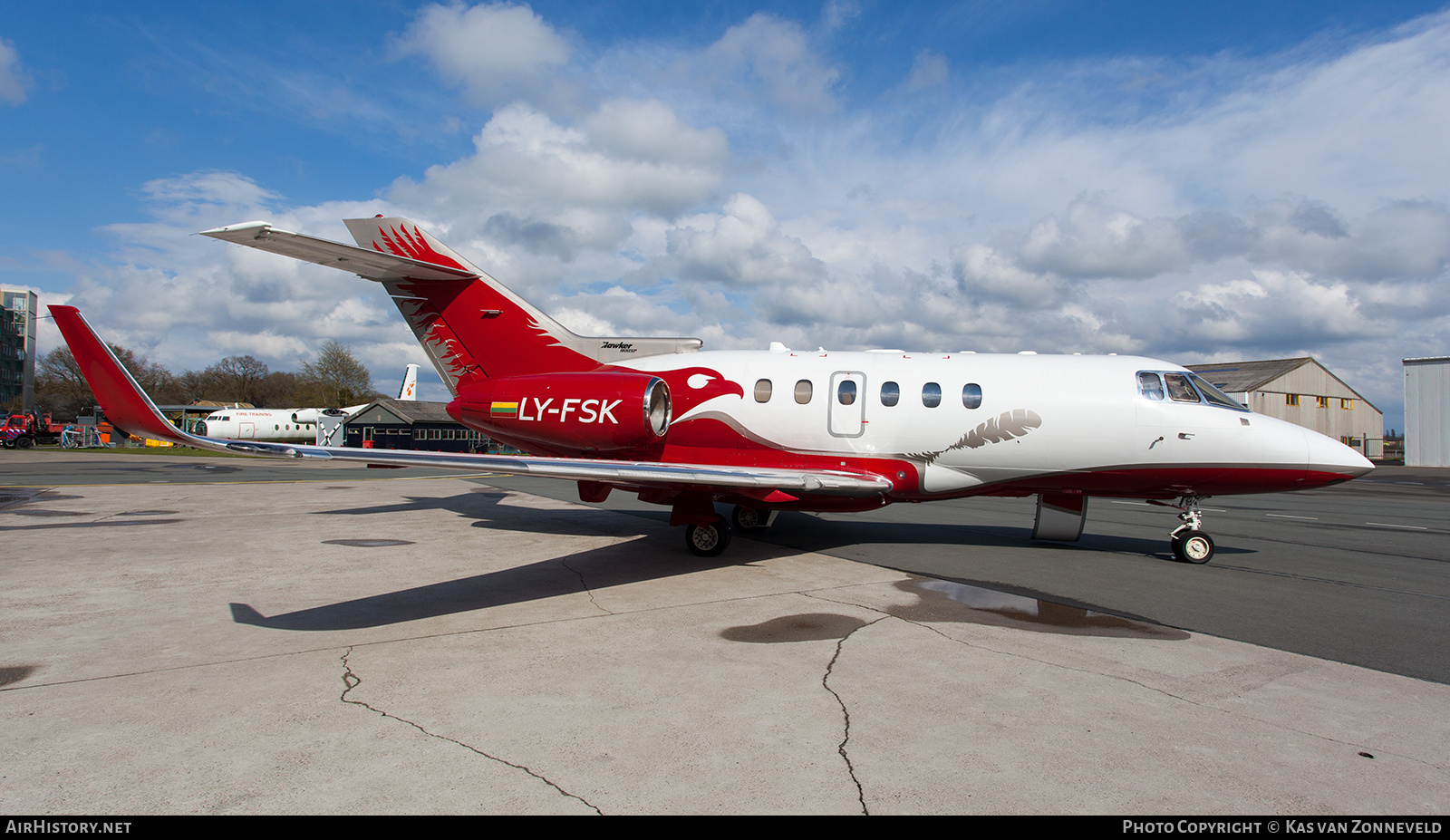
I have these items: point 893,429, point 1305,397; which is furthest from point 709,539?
point 1305,397

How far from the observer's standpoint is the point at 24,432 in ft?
149

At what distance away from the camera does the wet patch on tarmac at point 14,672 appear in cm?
476

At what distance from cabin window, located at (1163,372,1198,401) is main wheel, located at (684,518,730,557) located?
687cm

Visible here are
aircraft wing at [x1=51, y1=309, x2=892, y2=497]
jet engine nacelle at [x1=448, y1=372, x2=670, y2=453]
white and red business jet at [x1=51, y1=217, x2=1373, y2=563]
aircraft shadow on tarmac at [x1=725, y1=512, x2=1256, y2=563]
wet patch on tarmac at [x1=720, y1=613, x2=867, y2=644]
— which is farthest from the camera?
aircraft shadow on tarmac at [x1=725, y1=512, x2=1256, y2=563]

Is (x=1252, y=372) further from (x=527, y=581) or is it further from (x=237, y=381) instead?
(x=237, y=381)

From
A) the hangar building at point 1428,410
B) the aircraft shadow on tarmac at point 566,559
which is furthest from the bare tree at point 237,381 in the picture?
the hangar building at point 1428,410

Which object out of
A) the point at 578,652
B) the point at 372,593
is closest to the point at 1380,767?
the point at 578,652

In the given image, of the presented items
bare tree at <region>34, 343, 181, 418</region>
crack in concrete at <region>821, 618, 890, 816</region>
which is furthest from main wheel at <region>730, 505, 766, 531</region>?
bare tree at <region>34, 343, 181, 418</region>

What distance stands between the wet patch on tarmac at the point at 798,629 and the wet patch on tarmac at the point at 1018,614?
669mm

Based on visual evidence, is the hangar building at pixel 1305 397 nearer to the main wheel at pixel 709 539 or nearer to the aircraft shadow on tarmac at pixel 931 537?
the aircraft shadow on tarmac at pixel 931 537

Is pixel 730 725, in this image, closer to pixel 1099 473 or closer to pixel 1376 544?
pixel 1099 473

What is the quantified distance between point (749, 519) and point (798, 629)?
5866mm

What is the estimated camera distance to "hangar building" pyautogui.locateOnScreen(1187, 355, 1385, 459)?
52.7m

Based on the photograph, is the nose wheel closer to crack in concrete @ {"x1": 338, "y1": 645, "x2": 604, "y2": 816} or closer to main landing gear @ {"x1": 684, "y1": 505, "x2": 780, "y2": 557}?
main landing gear @ {"x1": 684, "y1": 505, "x2": 780, "y2": 557}
